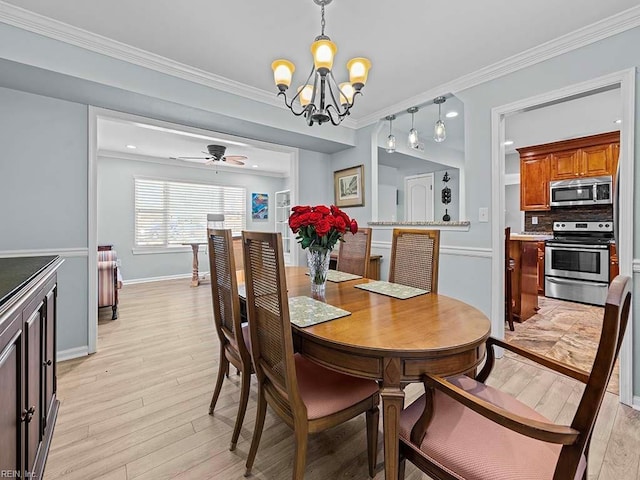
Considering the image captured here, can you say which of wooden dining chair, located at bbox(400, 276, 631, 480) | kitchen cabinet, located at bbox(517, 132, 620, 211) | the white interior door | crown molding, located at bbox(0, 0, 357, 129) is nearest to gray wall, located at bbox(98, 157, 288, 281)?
crown molding, located at bbox(0, 0, 357, 129)

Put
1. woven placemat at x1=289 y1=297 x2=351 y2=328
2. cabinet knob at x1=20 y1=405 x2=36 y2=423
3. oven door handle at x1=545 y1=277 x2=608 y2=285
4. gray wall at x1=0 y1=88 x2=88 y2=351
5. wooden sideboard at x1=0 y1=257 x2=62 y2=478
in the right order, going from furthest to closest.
Result: oven door handle at x1=545 y1=277 x2=608 y2=285
gray wall at x1=0 y1=88 x2=88 y2=351
woven placemat at x1=289 y1=297 x2=351 y2=328
cabinet knob at x1=20 y1=405 x2=36 y2=423
wooden sideboard at x1=0 y1=257 x2=62 y2=478

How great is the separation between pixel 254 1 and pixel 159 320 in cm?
338

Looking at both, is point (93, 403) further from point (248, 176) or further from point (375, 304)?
point (248, 176)

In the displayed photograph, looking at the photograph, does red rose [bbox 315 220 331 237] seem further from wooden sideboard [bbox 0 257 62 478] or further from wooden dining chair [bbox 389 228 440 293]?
wooden sideboard [bbox 0 257 62 478]

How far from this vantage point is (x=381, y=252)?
3.82m

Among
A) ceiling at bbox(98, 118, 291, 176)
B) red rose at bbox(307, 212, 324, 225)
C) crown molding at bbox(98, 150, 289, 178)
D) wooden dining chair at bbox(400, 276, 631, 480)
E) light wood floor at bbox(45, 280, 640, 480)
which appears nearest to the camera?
wooden dining chair at bbox(400, 276, 631, 480)

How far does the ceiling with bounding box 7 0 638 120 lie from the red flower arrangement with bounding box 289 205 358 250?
51.3 inches

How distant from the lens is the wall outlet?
2.68m

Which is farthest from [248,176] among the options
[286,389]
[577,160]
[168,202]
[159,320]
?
[286,389]

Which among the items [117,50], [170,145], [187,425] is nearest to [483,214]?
[187,425]

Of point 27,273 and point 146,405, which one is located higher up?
point 27,273

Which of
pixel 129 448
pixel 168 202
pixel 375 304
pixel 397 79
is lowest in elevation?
pixel 129 448

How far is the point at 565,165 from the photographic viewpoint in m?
4.73

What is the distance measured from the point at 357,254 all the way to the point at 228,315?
4.10 ft
